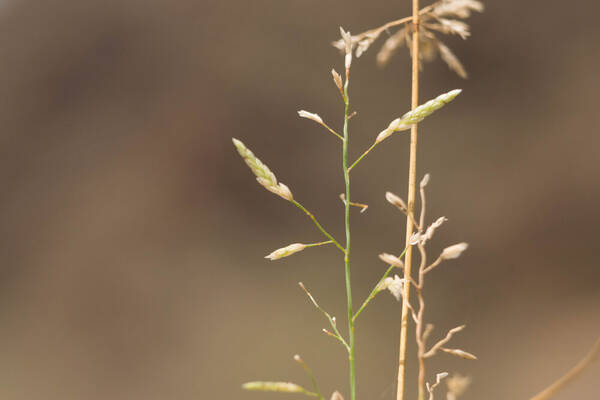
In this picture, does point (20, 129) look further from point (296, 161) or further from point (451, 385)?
point (451, 385)

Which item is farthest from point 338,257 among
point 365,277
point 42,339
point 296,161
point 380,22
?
point 42,339

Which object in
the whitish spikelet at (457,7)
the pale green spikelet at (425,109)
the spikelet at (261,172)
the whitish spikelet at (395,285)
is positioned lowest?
the whitish spikelet at (395,285)

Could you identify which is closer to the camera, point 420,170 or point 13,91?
point 420,170

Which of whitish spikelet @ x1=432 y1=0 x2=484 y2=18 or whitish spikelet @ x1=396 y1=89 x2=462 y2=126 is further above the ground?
whitish spikelet @ x1=432 y1=0 x2=484 y2=18

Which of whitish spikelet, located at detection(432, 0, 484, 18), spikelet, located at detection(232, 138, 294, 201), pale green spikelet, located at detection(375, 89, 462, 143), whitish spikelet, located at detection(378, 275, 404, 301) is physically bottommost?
whitish spikelet, located at detection(378, 275, 404, 301)

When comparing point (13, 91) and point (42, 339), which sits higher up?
point (13, 91)

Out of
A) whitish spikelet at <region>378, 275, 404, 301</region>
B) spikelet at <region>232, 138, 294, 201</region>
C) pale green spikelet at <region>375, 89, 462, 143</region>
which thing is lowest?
whitish spikelet at <region>378, 275, 404, 301</region>

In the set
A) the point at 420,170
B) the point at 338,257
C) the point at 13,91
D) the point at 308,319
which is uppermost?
the point at 13,91

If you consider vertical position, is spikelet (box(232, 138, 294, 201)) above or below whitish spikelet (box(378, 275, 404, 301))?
above

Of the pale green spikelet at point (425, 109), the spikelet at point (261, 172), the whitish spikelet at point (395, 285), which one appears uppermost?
the pale green spikelet at point (425, 109)

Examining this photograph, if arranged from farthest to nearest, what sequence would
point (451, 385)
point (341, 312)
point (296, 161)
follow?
point (296, 161) < point (341, 312) < point (451, 385)

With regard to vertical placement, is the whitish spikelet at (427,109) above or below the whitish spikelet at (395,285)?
above
